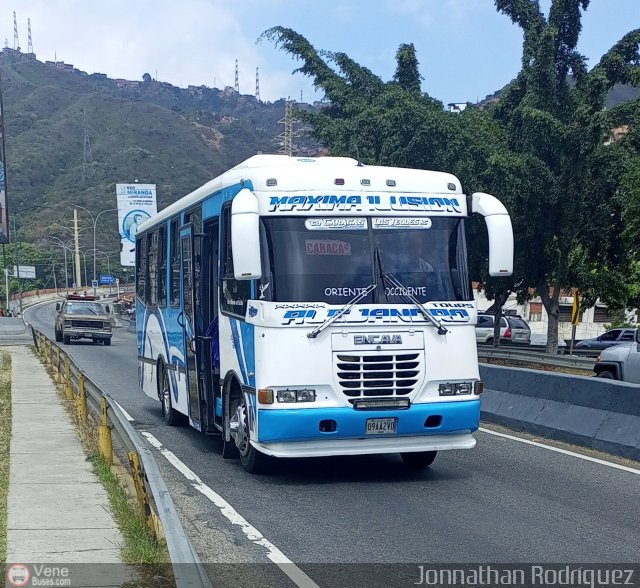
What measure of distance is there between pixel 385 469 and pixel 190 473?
7.19 ft

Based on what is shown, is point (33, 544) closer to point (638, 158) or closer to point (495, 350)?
point (638, 158)

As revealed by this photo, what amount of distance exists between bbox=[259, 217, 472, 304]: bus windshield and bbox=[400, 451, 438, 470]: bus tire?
1.82 meters

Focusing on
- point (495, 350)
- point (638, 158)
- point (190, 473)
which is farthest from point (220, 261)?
point (495, 350)

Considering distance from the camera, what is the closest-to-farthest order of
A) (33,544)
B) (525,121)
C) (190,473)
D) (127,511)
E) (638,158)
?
(33,544) → (127,511) → (190,473) → (638,158) → (525,121)

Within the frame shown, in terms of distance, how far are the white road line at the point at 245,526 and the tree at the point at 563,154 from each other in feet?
70.5

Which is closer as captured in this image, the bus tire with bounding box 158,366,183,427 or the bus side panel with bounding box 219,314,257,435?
the bus side panel with bounding box 219,314,257,435

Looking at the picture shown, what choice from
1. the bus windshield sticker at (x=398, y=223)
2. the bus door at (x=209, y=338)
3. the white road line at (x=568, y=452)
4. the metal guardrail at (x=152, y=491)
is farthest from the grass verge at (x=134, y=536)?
the white road line at (x=568, y=452)

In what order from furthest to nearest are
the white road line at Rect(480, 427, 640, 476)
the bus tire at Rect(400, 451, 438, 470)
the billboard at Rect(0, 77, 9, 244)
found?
1. the billboard at Rect(0, 77, 9, 244)
2. the bus tire at Rect(400, 451, 438, 470)
3. the white road line at Rect(480, 427, 640, 476)

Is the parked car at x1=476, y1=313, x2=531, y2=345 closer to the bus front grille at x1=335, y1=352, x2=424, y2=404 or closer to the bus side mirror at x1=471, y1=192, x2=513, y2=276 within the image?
the bus side mirror at x1=471, y1=192, x2=513, y2=276

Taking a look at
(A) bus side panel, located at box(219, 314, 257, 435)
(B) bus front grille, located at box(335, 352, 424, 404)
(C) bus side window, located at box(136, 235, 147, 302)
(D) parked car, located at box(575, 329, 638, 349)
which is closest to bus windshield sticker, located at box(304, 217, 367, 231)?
(A) bus side panel, located at box(219, 314, 257, 435)

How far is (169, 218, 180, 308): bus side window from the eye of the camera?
560 inches

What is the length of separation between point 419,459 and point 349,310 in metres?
2.19

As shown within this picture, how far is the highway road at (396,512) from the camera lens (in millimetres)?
7570

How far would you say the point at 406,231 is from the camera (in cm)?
1082
